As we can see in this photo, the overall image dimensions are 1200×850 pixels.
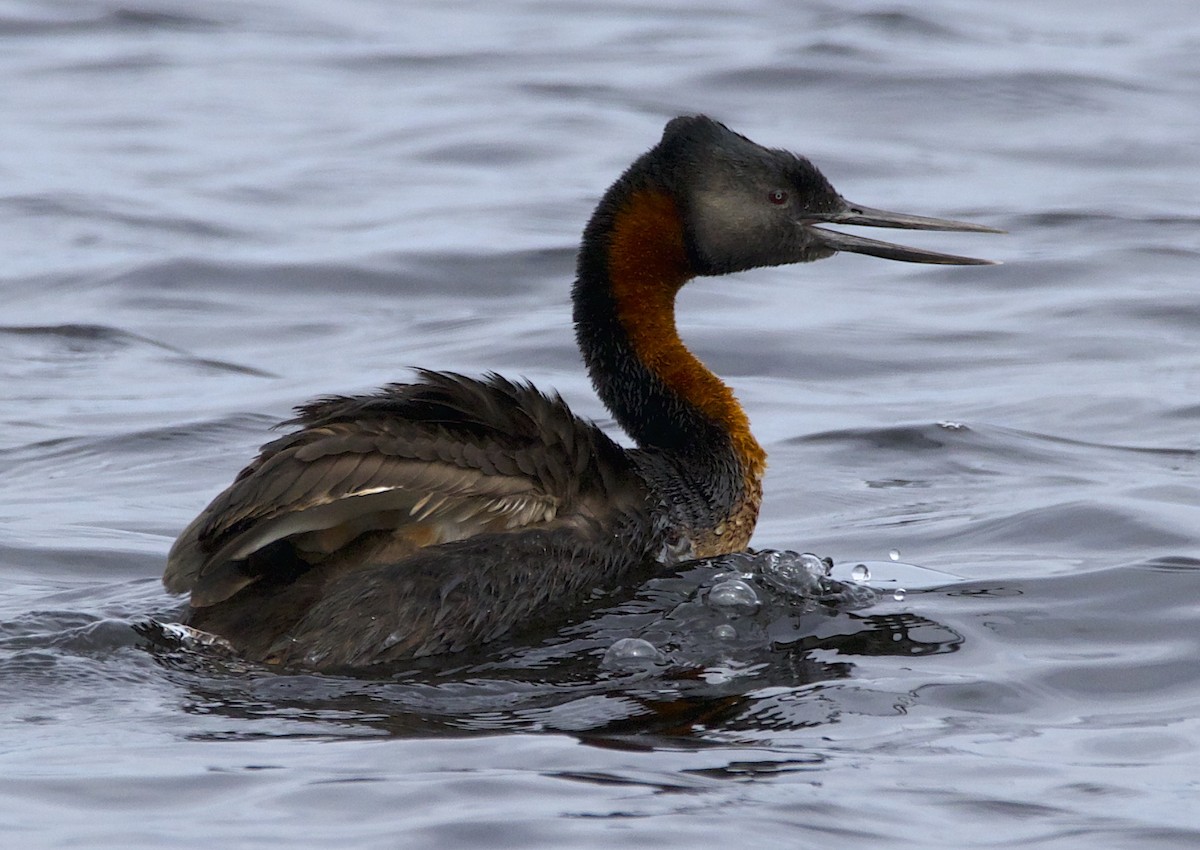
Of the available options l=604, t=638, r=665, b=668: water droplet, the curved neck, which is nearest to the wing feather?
l=604, t=638, r=665, b=668: water droplet

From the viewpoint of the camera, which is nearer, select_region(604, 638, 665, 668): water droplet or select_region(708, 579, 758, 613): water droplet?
select_region(604, 638, 665, 668): water droplet

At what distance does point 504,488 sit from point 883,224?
6.83ft

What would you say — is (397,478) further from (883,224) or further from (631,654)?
(883,224)

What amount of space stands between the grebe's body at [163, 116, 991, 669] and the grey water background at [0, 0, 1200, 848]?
17 centimetres

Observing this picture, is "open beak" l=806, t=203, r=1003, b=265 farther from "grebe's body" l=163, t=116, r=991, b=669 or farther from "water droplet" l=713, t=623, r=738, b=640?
"water droplet" l=713, t=623, r=738, b=640

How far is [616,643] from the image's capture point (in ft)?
19.4

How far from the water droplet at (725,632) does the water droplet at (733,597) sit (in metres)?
0.09

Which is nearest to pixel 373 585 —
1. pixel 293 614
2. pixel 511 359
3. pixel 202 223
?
pixel 293 614

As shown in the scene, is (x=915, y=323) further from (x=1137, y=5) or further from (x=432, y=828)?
(x=1137, y=5)

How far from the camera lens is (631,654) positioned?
5855mm

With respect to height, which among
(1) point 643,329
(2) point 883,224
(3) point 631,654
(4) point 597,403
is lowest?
(3) point 631,654

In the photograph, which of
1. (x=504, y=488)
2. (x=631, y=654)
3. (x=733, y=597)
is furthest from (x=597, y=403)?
(x=631, y=654)

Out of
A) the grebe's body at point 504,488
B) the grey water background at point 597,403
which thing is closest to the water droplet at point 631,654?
the grey water background at point 597,403

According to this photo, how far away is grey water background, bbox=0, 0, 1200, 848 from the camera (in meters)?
4.98
